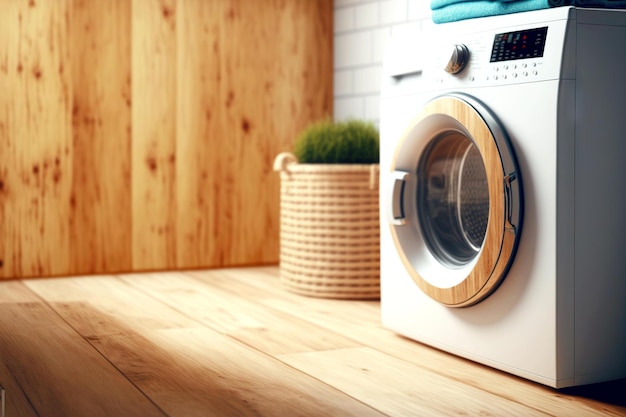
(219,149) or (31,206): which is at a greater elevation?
(219,149)

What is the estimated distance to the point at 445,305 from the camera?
1830mm

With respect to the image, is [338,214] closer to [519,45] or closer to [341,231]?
[341,231]

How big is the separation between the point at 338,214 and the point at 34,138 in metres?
1.13

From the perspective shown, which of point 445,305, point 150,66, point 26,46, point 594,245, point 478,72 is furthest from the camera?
point 150,66

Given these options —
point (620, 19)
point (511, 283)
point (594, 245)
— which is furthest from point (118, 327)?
point (620, 19)

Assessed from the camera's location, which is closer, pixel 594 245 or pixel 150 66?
pixel 594 245

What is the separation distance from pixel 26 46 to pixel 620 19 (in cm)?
204

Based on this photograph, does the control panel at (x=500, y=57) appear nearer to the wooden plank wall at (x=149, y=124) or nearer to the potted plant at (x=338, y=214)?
the potted plant at (x=338, y=214)

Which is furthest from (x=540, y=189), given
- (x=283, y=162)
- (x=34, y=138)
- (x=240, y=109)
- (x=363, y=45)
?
(x=34, y=138)

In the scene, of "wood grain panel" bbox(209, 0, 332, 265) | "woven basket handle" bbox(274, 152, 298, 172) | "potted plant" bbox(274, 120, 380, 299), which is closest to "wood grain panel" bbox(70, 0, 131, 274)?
"wood grain panel" bbox(209, 0, 332, 265)

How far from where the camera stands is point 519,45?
63.6 inches

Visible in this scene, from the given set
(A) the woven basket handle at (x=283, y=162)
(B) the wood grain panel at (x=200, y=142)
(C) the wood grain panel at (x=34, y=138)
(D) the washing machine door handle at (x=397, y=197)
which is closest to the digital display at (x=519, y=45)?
(D) the washing machine door handle at (x=397, y=197)

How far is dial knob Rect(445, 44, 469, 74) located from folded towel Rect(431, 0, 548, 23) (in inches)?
4.7

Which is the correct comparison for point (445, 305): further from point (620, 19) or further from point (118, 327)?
point (118, 327)
